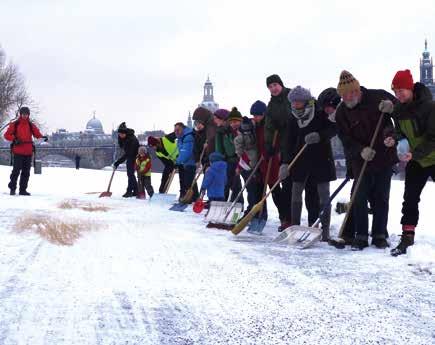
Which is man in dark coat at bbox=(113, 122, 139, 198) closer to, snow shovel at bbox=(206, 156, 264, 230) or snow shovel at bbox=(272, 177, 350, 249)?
snow shovel at bbox=(206, 156, 264, 230)

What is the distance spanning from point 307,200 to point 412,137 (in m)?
1.71

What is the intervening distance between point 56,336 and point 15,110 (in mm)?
44065

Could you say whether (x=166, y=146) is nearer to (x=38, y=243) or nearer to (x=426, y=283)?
(x=38, y=243)

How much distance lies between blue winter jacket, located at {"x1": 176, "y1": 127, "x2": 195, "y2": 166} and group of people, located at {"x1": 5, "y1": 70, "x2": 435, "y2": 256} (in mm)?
1581

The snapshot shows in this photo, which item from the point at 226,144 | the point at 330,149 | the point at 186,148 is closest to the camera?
the point at 330,149

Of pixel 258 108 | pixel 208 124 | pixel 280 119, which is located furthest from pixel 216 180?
pixel 280 119

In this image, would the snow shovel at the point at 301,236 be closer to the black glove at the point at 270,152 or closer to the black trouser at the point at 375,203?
the black trouser at the point at 375,203

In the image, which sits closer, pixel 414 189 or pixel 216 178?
pixel 414 189

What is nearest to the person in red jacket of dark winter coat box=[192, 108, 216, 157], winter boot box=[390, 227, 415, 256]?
dark winter coat box=[192, 108, 216, 157]

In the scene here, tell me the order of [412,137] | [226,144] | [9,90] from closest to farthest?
[412,137], [226,144], [9,90]

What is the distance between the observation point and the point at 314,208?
20.2 feet

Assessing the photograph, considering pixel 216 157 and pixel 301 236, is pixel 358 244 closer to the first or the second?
pixel 301 236

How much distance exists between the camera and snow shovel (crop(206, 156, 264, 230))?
6434 millimetres

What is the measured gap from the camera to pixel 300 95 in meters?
5.73
